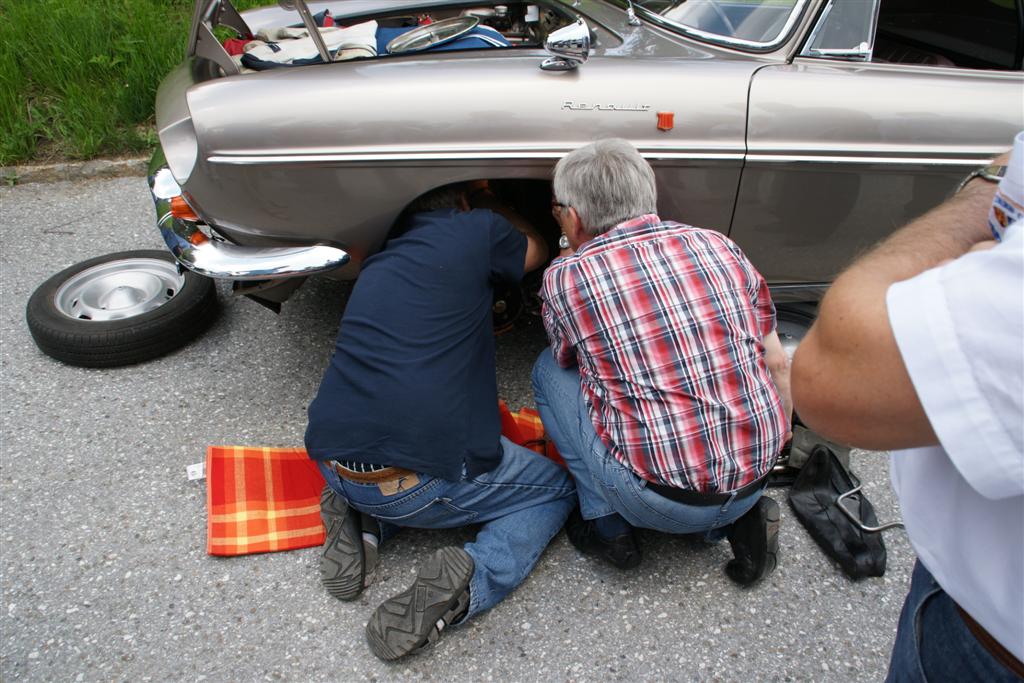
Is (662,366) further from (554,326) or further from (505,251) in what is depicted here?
(505,251)

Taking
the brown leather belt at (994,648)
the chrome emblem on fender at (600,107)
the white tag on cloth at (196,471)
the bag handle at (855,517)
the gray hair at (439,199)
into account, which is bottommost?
the white tag on cloth at (196,471)

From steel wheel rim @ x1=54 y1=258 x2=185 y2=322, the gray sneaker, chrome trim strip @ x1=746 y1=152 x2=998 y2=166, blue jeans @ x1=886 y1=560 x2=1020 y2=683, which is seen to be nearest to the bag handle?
chrome trim strip @ x1=746 y1=152 x2=998 y2=166

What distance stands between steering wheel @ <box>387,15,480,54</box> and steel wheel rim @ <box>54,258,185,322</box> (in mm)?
1413

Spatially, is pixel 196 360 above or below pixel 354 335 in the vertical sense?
below

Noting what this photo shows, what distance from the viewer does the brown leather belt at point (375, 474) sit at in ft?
6.49

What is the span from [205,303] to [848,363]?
2830mm

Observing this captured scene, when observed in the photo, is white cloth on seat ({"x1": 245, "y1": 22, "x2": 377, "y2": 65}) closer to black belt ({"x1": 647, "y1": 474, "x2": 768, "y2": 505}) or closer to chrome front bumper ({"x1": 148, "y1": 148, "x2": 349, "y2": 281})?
Answer: chrome front bumper ({"x1": 148, "y1": 148, "x2": 349, "y2": 281})

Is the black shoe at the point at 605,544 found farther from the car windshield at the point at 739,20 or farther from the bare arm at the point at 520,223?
the car windshield at the point at 739,20

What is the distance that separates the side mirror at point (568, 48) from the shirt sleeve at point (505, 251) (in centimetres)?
49

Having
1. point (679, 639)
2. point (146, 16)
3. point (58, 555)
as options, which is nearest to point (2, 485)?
point (58, 555)

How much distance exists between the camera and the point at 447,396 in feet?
6.48

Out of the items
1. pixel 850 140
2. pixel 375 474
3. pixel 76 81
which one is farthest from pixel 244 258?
pixel 76 81

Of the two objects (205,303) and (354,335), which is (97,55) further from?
(354,335)

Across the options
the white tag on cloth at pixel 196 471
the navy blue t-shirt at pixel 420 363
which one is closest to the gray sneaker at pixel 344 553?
the navy blue t-shirt at pixel 420 363
